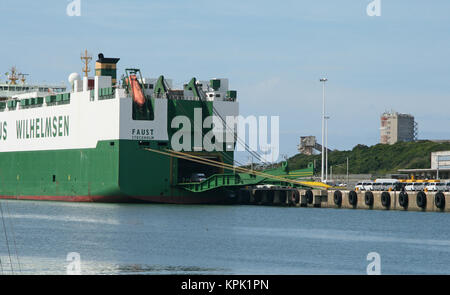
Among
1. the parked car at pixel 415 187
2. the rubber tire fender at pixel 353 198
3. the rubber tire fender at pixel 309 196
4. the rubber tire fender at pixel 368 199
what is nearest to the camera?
the rubber tire fender at pixel 368 199

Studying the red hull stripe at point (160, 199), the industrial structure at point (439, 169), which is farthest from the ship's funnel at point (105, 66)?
the industrial structure at point (439, 169)

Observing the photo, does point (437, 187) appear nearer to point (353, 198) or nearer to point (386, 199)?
point (386, 199)

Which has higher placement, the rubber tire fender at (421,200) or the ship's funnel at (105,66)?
the ship's funnel at (105,66)

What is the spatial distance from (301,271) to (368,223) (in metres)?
17.8

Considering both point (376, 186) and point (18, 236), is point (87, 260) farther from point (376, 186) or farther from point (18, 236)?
point (376, 186)

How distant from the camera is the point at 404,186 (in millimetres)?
59500

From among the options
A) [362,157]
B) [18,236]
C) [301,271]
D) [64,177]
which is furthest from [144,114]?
[362,157]

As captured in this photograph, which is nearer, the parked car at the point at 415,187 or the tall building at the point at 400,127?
the parked car at the point at 415,187

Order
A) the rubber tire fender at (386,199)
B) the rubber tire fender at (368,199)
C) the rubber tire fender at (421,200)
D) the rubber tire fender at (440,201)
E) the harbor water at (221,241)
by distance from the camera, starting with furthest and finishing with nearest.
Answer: the rubber tire fender at (368,199)
the rubber tire fender at (386,199)
the rubber tire fender at (421,200)
the rubber tire fender at (440,201)
the harbor water at (221,241)

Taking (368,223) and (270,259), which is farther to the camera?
(368,223)

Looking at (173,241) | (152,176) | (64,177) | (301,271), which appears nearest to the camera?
(301,271)

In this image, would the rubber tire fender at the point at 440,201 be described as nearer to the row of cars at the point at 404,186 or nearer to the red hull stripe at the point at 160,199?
the row of cars at the point at 404,186

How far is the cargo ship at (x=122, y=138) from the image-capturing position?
5856 centimetres

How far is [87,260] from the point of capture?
1179 inches
